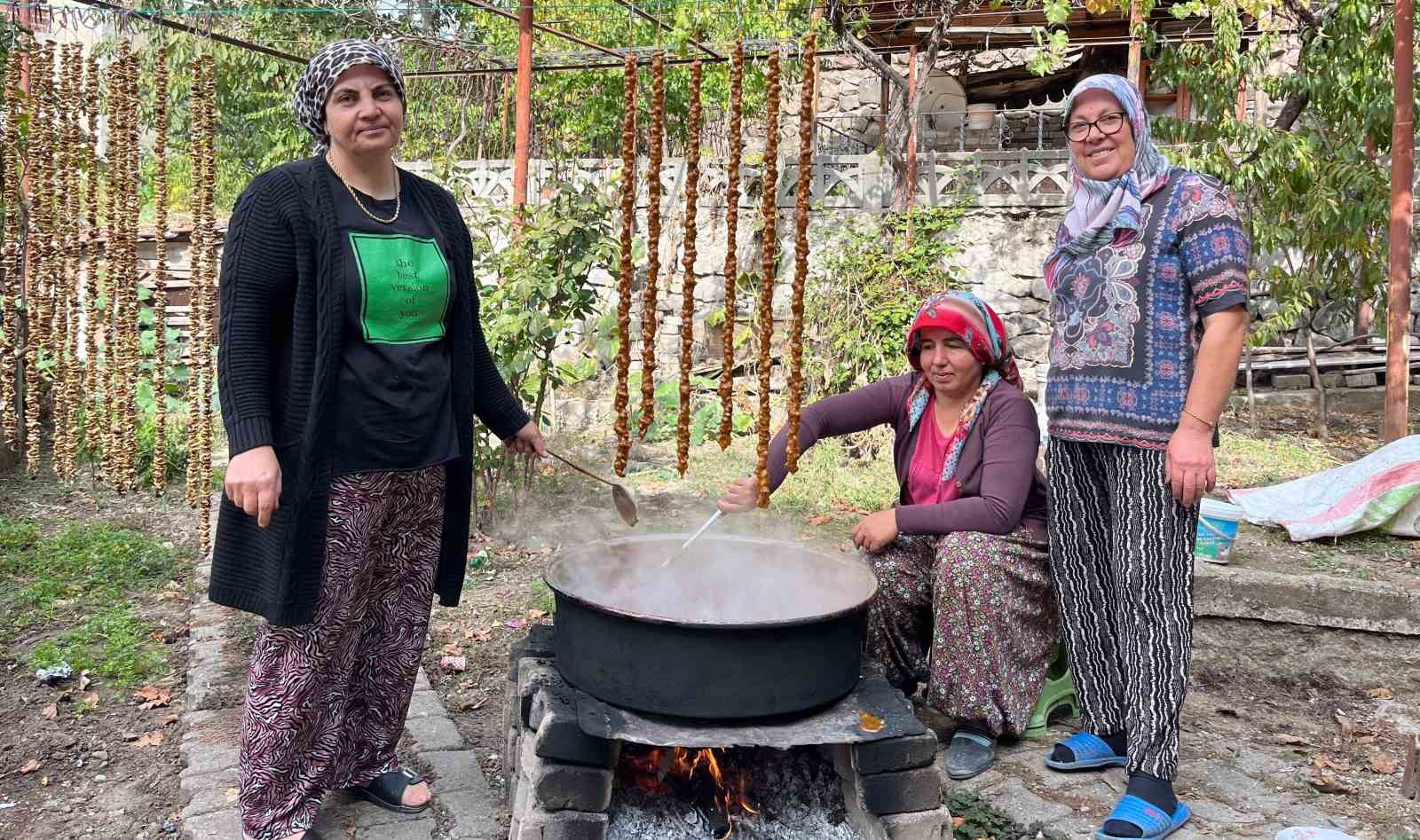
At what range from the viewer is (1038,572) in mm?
3107

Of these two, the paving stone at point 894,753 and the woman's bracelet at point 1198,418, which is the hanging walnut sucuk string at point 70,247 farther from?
the woman's bracelet at point 1198,418

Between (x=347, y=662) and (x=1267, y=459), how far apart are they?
256 inches

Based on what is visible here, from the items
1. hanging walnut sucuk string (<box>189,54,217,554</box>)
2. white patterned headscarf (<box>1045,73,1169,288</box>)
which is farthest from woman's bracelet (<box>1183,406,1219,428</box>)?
hanging walnut sucuk string (<box>189,54,217,554</box>)

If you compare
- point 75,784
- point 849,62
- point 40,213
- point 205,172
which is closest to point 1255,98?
point 849,62

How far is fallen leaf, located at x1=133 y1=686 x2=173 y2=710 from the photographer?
11.7 ft

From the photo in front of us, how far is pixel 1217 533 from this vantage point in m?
4.25

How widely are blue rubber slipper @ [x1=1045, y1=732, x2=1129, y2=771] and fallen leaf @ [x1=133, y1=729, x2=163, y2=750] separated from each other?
9.04ft

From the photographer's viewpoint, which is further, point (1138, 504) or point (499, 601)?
point (499, 601)

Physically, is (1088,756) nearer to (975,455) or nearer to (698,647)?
(975,455)

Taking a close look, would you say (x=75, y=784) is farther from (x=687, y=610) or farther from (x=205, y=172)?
(x=205, y=172)

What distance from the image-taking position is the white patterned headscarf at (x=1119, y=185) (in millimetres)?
2621

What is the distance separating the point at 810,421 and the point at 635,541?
757mm

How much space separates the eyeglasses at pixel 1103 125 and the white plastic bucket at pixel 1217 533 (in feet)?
7.07

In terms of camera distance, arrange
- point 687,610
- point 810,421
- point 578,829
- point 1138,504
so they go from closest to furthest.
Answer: point 578,829 < point 1138,504 < point 687,610 < point 810,421
